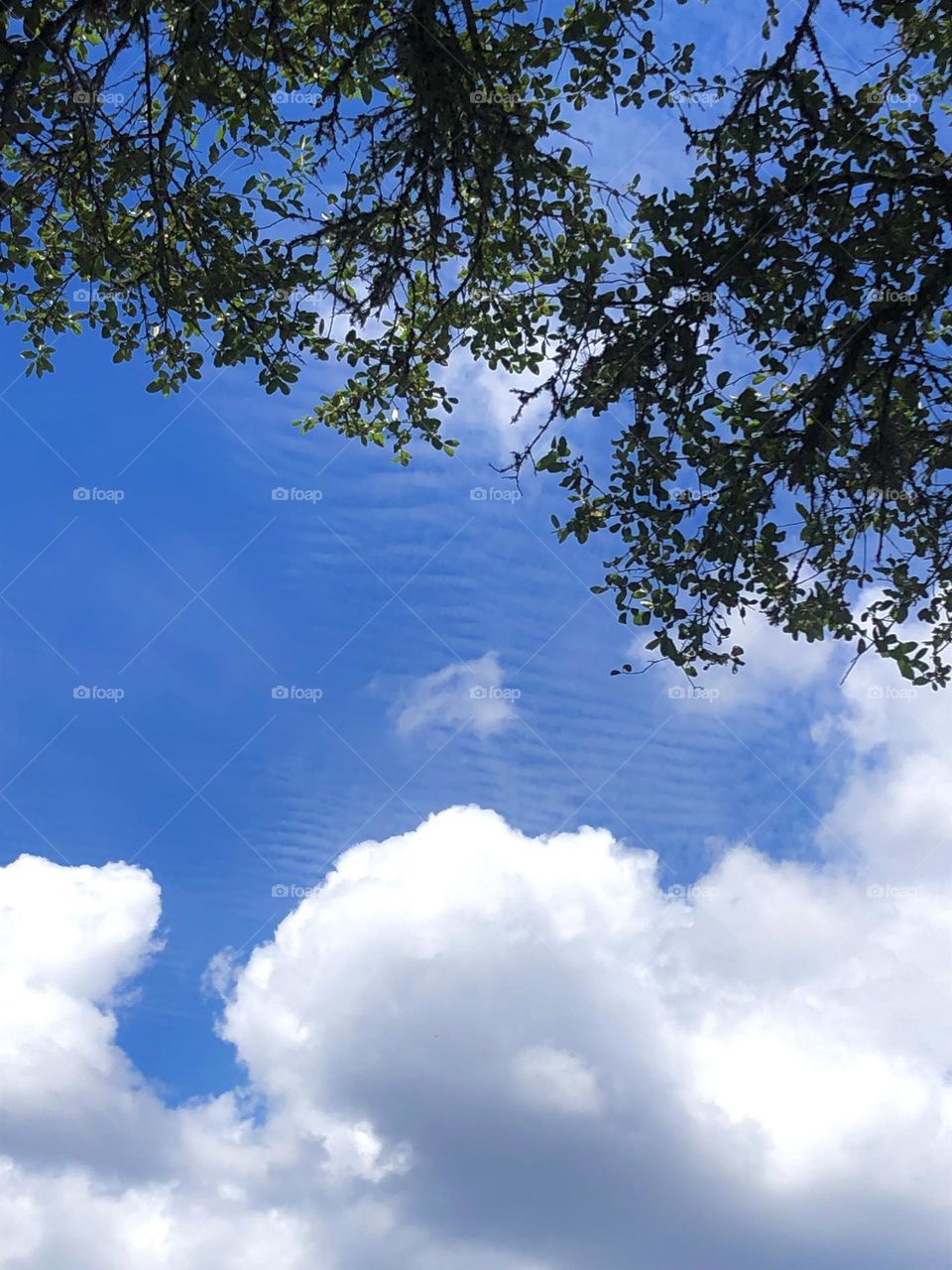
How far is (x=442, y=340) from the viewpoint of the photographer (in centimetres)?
819

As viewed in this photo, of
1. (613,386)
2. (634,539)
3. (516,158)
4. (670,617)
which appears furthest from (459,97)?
(670,617)

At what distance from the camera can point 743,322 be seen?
7078 mm

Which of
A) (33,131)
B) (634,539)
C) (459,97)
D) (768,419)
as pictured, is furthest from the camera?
(634,539)

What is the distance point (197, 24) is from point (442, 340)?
2.64 m

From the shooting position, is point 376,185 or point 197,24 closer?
point 197,24

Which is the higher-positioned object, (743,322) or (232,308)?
(743,322)

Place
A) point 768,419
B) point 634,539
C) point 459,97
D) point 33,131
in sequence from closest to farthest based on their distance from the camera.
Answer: point 33,131, point 459,97, point 768,419, point 634,539

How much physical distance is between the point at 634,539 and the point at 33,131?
4717mm

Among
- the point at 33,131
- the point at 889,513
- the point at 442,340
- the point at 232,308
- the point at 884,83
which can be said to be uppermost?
the point at 884,83

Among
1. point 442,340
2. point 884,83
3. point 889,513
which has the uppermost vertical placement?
point 884,83

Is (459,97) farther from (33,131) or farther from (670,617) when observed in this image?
(670,617)

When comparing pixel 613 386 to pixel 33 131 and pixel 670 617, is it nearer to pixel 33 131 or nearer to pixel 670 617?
pixel 670 617

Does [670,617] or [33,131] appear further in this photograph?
[670,617]

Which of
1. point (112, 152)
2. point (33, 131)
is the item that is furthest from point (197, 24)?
point (112, 152)
